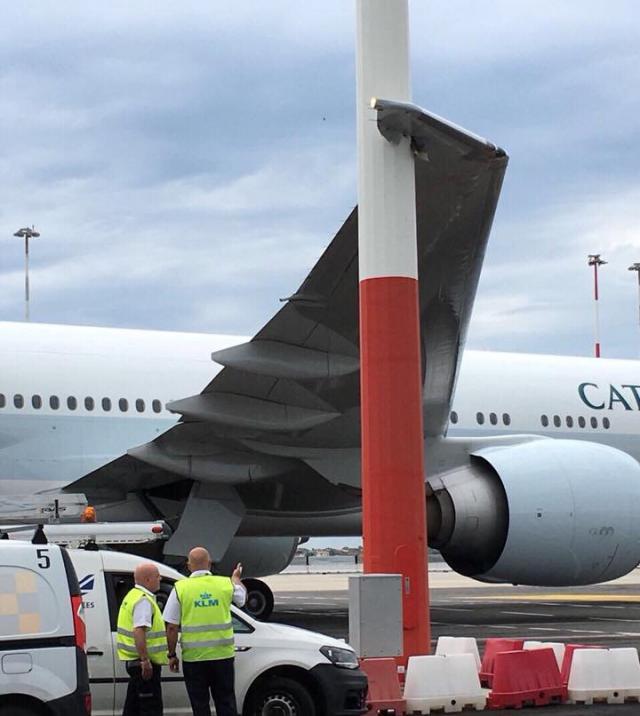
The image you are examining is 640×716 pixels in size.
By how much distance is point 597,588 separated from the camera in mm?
38969

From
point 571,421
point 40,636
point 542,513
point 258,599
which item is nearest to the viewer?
point 40,636

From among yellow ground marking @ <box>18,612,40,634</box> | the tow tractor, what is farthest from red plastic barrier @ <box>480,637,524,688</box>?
yellow ground marking @ <box>18,612,40,634</box>

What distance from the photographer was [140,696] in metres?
9.65

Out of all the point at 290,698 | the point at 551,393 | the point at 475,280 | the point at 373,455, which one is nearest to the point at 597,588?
the point at 551,393

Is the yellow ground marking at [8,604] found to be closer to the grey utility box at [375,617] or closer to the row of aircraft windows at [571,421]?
the grey utility box at [375,617]

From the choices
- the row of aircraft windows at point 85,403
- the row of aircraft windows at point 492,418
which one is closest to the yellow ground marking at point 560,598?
the row of aircraft windows at point 492,418

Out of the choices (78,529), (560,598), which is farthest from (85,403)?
(560,598)

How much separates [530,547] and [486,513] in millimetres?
764

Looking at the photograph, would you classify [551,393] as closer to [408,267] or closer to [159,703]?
[408,267]

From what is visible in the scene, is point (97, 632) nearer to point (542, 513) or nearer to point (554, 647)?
point (554, 647)

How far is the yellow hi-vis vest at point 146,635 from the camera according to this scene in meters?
9.80

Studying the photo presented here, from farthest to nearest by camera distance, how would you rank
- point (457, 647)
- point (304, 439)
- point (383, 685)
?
point (304, 439), point (457, 647), point (383, 685)

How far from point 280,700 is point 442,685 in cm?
234

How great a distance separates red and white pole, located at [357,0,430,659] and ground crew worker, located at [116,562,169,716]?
13.5 feet
